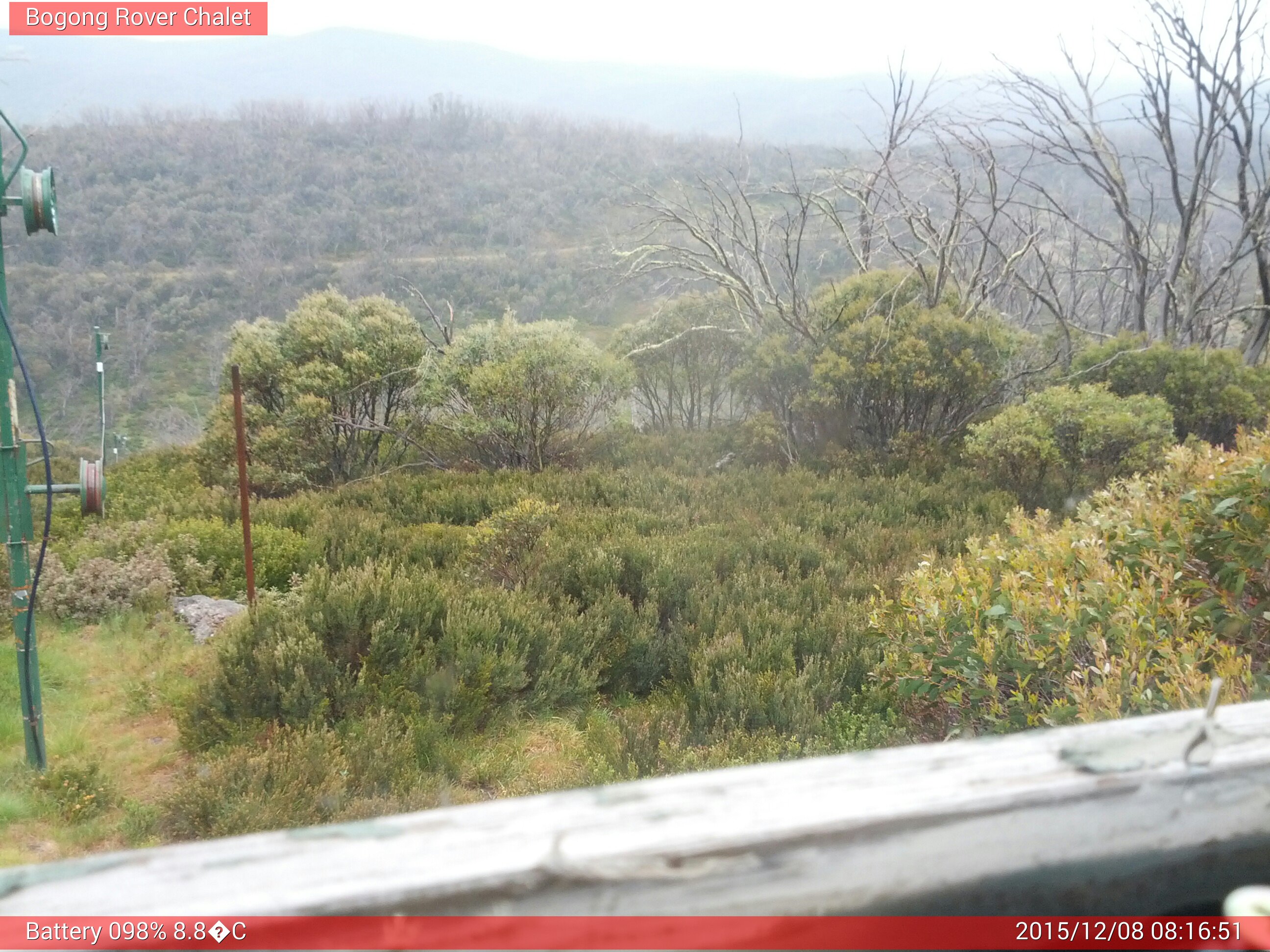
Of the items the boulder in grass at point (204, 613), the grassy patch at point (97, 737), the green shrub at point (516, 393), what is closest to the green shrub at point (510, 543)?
the boulder in grass at point (204, 613)

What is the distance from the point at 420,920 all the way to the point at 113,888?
0.80ft

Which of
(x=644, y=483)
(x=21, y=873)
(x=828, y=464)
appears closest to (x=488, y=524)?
(x=644, y=483)

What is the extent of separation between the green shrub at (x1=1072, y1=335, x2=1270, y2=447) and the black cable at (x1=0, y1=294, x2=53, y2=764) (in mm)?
9535

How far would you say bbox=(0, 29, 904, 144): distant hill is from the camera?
40.5 m

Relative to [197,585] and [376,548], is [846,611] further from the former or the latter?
[197,585]

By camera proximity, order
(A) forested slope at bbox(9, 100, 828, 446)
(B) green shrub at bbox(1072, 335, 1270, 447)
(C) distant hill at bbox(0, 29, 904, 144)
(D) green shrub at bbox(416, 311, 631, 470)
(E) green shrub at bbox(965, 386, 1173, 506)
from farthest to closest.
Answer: (C) distant hill at bbox(0, 29, 904, 144), (A) forested slope at bbox(9, 100, 828, 446), (D) green shrub at bbox(416, 311, 631, 470), (B) green shrub at bbox(1072, 335, 1270, 447), (E) green shrub at bbox(965, 386, 1173, 506)

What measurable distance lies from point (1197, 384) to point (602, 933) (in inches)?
410

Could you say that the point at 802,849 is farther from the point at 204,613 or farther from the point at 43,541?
the point at 204,613

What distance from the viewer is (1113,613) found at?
2633 mm

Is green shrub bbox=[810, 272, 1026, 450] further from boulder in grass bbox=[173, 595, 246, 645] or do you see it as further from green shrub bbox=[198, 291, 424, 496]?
boulder in grass bbox=[173, 595, 246, 645]

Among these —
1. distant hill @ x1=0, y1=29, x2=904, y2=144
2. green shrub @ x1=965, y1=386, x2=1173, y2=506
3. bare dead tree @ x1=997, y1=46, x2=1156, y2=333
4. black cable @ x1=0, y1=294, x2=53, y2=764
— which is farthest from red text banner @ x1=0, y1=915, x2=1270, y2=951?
distant hill @ x1=0, y1=29, x2=904, y2=144

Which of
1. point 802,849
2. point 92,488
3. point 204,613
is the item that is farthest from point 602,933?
point 204,613

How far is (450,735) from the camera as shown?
4012 millimetres

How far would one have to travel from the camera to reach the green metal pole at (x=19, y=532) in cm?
340
